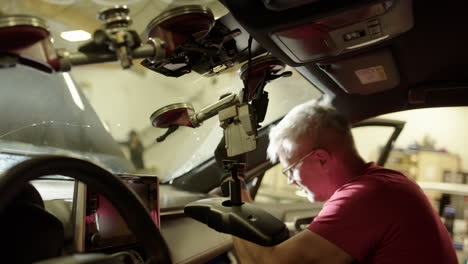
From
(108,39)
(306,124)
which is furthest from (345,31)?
(108,39)

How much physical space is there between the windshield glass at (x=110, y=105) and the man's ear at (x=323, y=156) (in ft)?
1.34

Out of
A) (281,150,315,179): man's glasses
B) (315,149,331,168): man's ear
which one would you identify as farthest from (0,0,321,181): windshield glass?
(315,149,331,168): man's ear

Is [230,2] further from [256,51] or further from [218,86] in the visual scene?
[218,86]

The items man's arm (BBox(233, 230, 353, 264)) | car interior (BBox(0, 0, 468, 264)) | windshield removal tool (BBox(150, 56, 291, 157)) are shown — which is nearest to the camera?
car interior (BBox(0, 0, 468, 264))

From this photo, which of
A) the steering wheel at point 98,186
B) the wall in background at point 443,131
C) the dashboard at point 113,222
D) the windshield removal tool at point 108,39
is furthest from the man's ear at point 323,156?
the wall in background at point 443,131

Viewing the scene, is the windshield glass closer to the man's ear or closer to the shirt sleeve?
the man's ear

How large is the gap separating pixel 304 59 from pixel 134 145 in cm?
152

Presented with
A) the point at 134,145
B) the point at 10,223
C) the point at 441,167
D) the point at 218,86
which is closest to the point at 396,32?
the point at 218,86

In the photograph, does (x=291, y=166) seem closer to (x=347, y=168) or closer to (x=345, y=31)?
(x=347, y=168)

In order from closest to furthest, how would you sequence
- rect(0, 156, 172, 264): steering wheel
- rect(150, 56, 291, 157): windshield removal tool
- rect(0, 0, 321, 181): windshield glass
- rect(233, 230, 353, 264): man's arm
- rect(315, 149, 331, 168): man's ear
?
rect(0, 156, 172, 264): steering wheel
rect(150, 56, 291, 157): windshield removal tool
rect(233, 230, 353, 264): man's arm
rect(0, 0, 321, 181): windshield glass
rect(315, 149, 331, 168): man's ear

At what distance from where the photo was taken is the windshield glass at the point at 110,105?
1704 mm

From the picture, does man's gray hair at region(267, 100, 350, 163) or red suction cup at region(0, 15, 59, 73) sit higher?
red suction cup at region(0, 15, 59, 73)

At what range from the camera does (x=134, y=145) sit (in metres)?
2.80

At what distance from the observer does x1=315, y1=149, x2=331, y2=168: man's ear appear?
195cm
